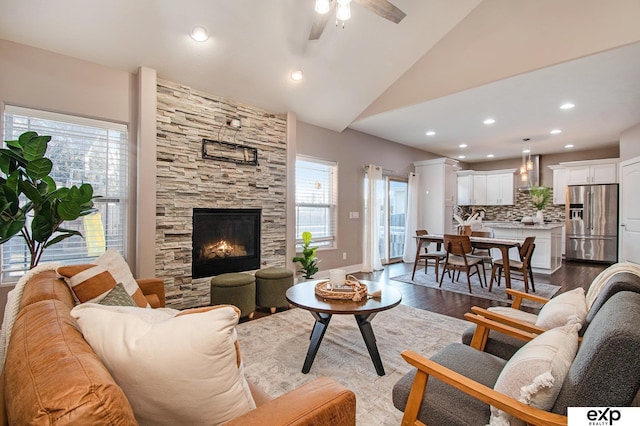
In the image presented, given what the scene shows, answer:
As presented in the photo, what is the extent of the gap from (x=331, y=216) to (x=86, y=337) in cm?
472

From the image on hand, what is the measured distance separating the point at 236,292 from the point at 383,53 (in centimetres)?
341

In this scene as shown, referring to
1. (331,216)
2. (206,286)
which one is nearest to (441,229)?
(331,216)

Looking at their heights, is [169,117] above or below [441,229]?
above

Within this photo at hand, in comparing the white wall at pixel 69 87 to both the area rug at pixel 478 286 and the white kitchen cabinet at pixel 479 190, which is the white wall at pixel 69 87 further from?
the white kitchen cabinet at pixel 479 190

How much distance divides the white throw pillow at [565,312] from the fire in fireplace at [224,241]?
334 centimetres

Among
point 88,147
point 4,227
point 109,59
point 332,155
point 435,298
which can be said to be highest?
point 109,59

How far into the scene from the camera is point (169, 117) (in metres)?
3.47

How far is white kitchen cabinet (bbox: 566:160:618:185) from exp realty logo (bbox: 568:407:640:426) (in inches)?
316

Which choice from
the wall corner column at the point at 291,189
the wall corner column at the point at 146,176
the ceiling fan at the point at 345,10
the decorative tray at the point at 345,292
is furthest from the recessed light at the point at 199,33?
the decorative tray at the point at 345,292

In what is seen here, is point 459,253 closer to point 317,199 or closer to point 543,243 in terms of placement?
point 317,199

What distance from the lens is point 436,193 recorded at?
711cm

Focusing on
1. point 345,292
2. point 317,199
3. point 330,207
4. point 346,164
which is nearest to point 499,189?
point 346,164

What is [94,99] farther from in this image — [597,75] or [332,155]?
[597,75]

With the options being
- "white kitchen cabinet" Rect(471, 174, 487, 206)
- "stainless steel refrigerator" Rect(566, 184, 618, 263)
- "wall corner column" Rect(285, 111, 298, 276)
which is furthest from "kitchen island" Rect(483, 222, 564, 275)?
"wall corner column" Rect(285, 111, 298, 276)
